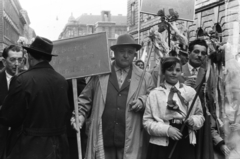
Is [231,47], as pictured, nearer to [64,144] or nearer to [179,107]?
[179,107]

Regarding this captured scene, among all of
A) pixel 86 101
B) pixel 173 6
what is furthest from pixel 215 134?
pixel 173 6

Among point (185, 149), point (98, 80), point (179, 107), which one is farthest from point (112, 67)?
point (185, 149)

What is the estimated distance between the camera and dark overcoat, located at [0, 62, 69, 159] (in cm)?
304

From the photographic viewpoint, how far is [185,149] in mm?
3492

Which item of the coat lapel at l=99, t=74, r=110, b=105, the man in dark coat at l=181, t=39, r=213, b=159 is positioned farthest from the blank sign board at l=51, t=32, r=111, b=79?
the man in dark coat at l=181, t=39, r=213, b=159

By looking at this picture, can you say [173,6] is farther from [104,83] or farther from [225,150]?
[225,150]

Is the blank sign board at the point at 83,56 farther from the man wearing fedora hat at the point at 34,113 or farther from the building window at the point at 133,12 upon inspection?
the building window at the point at 133,12

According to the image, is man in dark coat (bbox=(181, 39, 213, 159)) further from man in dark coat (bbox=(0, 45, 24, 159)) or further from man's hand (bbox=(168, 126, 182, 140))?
man in dark coat (bbox=(0, 45, 24, 159))

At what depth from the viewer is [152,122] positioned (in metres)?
3.50

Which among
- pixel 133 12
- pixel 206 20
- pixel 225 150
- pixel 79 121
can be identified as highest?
pixel 133 12

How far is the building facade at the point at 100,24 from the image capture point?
91.1 metres

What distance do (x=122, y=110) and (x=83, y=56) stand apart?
791mm

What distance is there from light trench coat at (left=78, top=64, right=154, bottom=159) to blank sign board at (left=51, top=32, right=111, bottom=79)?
15 centimetres

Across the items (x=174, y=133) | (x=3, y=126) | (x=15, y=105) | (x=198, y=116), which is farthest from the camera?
(x=3, y=126)
